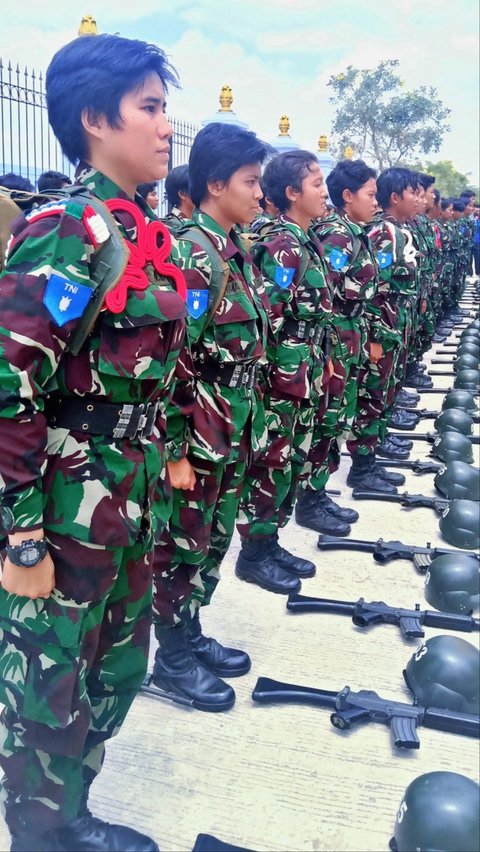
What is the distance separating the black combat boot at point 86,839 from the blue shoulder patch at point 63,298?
120 cm

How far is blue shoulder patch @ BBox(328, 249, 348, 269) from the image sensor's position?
13.3 feet

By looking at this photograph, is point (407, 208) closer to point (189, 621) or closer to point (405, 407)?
point (405, 407)

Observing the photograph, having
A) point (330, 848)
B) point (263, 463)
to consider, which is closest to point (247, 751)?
point (330, 848)

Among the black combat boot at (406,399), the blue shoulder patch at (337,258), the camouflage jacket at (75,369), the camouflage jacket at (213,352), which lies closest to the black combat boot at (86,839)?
the camouflage jacket at (75,369)

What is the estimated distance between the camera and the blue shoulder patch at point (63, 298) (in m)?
1.47

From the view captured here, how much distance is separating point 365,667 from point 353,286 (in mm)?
2129

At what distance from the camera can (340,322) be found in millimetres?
4223

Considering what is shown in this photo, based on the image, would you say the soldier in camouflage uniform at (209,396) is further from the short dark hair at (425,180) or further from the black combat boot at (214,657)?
the short dark hair at (425,180)

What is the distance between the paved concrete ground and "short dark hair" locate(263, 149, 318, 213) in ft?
6.16

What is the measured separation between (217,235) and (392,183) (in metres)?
3.36

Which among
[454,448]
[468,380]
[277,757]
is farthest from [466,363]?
[277,757]

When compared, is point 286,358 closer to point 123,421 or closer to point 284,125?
point 123,421

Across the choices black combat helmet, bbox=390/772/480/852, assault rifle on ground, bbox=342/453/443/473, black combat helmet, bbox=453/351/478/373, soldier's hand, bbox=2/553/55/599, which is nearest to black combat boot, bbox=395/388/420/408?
black combat helmet, bbox=453/351/478/373

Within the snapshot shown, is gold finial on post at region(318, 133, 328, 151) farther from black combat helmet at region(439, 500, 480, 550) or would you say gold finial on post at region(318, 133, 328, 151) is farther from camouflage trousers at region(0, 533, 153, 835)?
camouflage trousers at region(0, 533, 153, 835)
